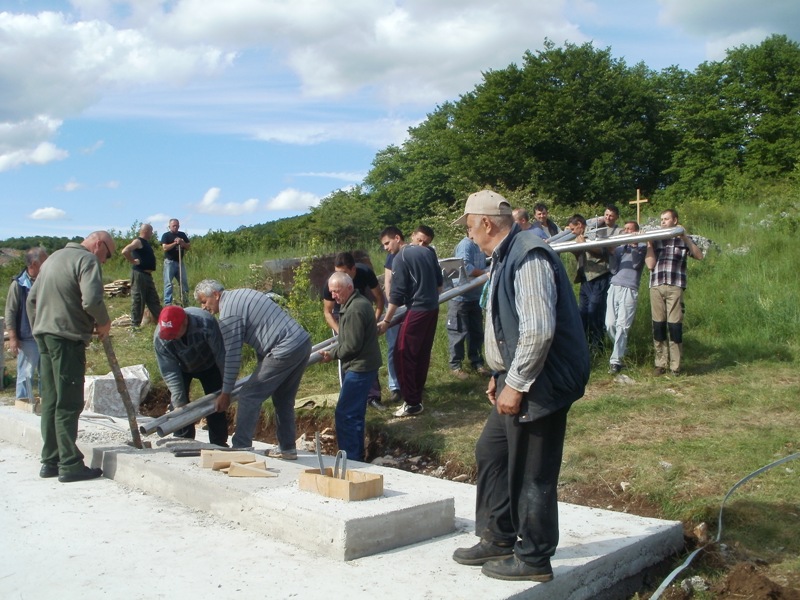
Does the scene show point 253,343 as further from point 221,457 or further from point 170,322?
point 221,457

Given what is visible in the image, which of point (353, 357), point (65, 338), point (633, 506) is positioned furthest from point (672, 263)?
point (65, 338)

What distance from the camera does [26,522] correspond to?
15.8 ft

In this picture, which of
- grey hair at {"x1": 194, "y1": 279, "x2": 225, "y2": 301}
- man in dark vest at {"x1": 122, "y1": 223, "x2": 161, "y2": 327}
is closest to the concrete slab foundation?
grey hair at {"x1": 194, "y1": 279, "x2": 225, "y2": 301}

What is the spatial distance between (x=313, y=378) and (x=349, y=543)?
598 cm

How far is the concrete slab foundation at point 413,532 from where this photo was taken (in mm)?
3779

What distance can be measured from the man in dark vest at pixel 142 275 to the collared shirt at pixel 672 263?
8236 mm

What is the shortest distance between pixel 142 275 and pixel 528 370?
10.8 metres

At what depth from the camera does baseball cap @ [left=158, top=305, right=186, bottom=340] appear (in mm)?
6141

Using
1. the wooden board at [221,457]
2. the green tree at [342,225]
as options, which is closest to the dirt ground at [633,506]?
the wooden board at [221,457]

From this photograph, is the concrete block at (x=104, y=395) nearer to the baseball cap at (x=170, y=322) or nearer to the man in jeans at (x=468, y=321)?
the baseball cap at (x=170, y=322)

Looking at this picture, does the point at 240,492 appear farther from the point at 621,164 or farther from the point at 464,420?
the point at 621,164

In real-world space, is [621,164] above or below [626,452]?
above

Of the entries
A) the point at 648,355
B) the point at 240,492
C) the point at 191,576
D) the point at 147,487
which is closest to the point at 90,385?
the point at 147,487

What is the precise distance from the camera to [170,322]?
6.15 m
